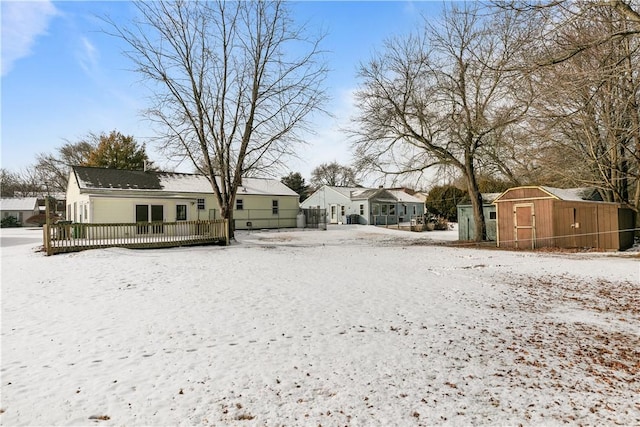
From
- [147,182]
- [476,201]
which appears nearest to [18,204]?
[147,182]

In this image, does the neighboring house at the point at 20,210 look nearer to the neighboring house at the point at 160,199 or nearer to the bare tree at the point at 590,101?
the neighboring house at the point at 160,199

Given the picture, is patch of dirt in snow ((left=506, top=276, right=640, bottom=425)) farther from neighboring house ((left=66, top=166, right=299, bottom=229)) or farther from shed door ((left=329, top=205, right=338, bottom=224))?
shed door ((left=329, top=205, right=338, bottom=224))

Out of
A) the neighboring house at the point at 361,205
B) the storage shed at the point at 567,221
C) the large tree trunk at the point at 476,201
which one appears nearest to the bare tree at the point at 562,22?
the storage shed at the point at 567,221

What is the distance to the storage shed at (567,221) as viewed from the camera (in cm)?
1717

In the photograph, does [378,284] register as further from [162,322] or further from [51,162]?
[51,162]

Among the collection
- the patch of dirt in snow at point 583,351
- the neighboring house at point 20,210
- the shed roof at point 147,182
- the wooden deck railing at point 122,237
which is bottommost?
the patch of dirt in snow at point 583,351

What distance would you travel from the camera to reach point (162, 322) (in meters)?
6.50

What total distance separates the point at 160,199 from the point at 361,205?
22.8 metres

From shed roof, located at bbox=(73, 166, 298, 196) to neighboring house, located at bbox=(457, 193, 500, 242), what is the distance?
58.7 feet

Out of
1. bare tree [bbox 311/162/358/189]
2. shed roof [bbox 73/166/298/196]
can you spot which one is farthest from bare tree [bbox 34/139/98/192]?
bare tree [bbox 311/162/358/189]

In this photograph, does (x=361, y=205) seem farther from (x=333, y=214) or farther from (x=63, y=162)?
(x=63, y=162)

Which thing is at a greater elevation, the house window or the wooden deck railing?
the house window

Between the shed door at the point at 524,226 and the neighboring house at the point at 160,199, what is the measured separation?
20.3m

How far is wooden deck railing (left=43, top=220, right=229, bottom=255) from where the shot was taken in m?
15.6
